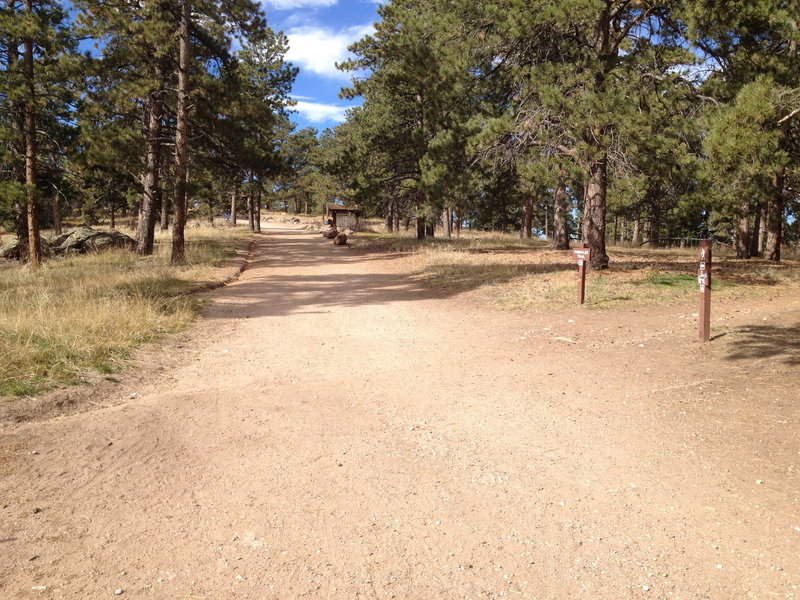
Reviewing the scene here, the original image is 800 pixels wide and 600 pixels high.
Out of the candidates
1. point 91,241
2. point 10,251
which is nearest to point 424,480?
point 91,241

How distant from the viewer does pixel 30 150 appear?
15828mm

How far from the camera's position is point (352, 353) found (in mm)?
7375

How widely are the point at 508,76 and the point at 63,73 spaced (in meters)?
12.2

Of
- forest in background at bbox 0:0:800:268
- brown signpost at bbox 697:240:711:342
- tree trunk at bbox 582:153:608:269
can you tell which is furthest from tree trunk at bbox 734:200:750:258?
brown signpost at bbox 697:240:711:342

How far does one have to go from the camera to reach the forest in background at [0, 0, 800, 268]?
427 inches

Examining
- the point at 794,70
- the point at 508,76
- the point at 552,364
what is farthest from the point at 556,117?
the point at 552,364

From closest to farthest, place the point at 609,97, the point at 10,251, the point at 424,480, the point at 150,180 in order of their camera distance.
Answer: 1. the point at 424,480
2. the point at 609,97
3. the point at 150,180
4. the point at 10,251

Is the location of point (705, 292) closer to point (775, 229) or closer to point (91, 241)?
point (775, 229)

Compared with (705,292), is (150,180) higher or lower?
higher

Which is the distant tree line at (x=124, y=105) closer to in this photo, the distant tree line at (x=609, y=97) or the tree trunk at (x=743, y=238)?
the distant tree line at (x=609, y=97)

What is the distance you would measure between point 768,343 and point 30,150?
18.7 metres

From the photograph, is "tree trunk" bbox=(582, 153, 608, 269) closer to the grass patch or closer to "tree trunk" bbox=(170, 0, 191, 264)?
the grass patch

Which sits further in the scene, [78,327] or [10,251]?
[10,251]

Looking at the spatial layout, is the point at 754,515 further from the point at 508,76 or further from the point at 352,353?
the point at 508,76
